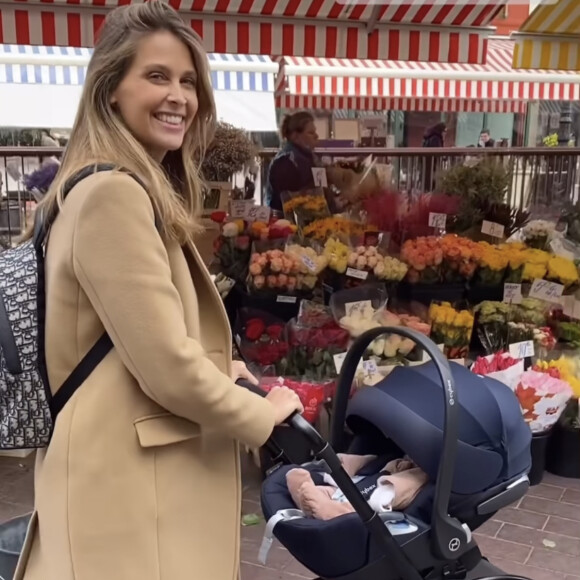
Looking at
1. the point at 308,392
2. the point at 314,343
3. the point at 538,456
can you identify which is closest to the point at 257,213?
the point at 314,343

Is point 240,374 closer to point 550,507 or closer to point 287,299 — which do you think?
point 550,507

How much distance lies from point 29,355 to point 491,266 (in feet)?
12.7

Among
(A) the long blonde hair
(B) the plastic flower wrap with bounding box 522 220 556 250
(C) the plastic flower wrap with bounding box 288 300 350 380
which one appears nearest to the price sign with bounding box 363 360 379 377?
(C) the plastic flower wrap with bounding box 288 300 350 380

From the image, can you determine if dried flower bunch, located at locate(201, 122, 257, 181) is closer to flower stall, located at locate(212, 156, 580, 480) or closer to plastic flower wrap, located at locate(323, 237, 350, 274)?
flower stall, located at locate(212, 156, 580, 480)

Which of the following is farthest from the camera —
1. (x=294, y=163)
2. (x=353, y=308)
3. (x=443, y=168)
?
(x=443, y=168)

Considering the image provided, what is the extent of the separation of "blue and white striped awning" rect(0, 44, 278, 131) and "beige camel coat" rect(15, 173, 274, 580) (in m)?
6.62

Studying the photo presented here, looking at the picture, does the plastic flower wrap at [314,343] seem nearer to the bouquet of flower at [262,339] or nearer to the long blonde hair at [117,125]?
the bouquet of flower at [262,339]

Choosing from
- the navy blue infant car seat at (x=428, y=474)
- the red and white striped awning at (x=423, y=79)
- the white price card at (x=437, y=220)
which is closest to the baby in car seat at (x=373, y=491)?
the navy blue infant car seat at (x=428, y=474)

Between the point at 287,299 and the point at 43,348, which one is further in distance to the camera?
the point at 287,299

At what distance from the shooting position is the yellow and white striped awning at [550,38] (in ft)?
14.6

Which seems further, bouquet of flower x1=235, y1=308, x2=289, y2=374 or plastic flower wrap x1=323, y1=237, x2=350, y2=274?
plastic flower wrap x1=323, y1=237, x2=350, y2=274

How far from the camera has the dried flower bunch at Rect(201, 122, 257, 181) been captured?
16.9 ft

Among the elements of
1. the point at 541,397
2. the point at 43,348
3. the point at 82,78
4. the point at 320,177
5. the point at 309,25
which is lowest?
the point at 541,397

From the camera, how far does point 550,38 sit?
15.3 feet
